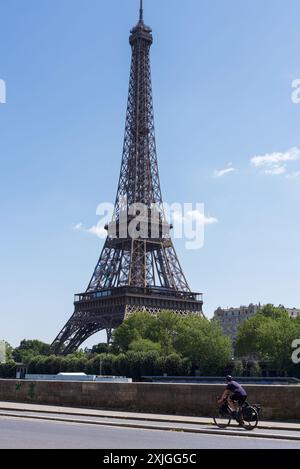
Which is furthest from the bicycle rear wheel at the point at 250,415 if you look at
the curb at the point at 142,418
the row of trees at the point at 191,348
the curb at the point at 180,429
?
the row of trees at the point at 191,348

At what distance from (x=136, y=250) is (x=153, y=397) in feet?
257

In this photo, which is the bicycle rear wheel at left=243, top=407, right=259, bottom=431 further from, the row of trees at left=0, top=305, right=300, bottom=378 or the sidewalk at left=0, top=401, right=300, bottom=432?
the row of trees at left=0, top=305, right=300, bottom=378

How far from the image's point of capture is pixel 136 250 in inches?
4112

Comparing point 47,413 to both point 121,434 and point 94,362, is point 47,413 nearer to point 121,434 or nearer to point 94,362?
point 121,434

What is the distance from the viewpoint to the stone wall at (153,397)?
22375mm

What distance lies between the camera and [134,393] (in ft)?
88.8

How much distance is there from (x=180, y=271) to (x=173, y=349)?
1519 centimetres

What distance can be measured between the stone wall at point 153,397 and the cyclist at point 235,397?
225 centimetres

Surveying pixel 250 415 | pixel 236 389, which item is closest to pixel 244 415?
pixel 250 415

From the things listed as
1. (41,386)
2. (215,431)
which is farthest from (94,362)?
(215,431)

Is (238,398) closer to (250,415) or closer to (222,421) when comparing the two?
(250,415)

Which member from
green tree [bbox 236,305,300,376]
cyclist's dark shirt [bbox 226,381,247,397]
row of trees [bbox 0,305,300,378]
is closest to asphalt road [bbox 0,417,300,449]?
cyclist's dark shirt [bbox 226,381,247,397]

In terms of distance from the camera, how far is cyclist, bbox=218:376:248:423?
20.6 meters

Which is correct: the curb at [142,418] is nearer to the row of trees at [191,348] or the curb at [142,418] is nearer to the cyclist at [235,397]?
the cyclist at [235,397]
